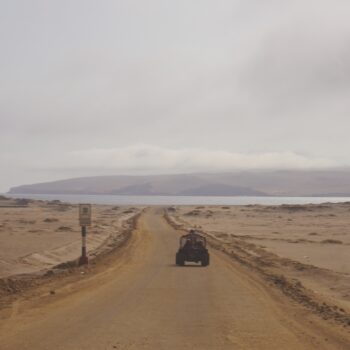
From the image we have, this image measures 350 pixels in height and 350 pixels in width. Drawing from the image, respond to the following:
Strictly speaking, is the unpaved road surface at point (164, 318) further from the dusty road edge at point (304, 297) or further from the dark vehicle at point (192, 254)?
the dark vehicle at point (192, 254)

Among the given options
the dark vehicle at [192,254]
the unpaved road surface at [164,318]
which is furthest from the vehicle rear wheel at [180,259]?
the unpaved road surface at [164,318]

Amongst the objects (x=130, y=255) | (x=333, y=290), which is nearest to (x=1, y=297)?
(x=333, y=290)

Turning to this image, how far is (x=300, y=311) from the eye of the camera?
18.0 meters

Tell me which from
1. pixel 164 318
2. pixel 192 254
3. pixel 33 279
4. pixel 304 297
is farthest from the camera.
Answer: pixel 192 254

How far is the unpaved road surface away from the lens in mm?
12805

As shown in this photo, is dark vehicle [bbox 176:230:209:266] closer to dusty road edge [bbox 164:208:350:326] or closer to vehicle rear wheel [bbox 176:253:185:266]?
vehicle rear wheel [bbox 176:253:185:266]

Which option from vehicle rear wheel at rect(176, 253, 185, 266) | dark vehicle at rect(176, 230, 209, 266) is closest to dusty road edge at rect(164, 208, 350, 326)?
dark vehicle at rect(176, 230, 209, 266)

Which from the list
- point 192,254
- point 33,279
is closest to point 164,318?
point 33,279

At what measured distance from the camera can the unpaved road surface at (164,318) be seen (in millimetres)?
12805

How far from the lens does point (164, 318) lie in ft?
52.6

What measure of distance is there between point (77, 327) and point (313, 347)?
5.16 metres

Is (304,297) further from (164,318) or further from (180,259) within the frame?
(180,259)

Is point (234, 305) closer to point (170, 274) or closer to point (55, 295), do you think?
point (55, 295)

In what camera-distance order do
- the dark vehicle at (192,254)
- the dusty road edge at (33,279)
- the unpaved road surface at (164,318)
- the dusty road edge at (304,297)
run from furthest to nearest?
the dark vehicle at (192,254) < the dusty road edge at (33,279) < the dusty road edge at (304,297) < the unpaved road surface at (164,318)
